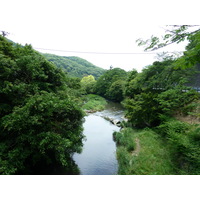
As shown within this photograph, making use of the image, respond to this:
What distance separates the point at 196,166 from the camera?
13.2 feet

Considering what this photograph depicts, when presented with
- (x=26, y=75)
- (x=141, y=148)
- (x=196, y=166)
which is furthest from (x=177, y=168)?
(x=26, y=75)

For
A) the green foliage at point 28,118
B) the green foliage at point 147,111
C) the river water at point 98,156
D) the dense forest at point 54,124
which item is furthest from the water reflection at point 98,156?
the green foliage at point 147,111

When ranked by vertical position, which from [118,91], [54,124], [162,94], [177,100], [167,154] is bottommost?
[167,154]

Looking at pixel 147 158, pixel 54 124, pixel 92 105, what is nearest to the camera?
pixel 54 124

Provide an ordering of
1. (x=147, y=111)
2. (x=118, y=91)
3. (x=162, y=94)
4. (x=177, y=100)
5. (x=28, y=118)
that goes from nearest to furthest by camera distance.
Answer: (x=28, y=118), (x=177, y=100), (x=162, y=94), (x=147, y=111), (x=118, y=91)

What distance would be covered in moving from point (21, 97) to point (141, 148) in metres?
6.17

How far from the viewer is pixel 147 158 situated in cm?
550

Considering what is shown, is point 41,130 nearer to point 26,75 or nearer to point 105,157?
point 26,75

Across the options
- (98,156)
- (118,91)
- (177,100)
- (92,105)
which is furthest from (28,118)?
(118,91)

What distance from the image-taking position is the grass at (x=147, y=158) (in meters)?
4.75

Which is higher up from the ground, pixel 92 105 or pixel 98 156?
pixel 92 105

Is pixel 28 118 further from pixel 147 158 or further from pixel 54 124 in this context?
pixel 147 158

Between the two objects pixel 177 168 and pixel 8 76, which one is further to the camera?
pixel 177 168

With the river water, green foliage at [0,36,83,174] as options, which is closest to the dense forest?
green foliage at [0,36,83,174]
